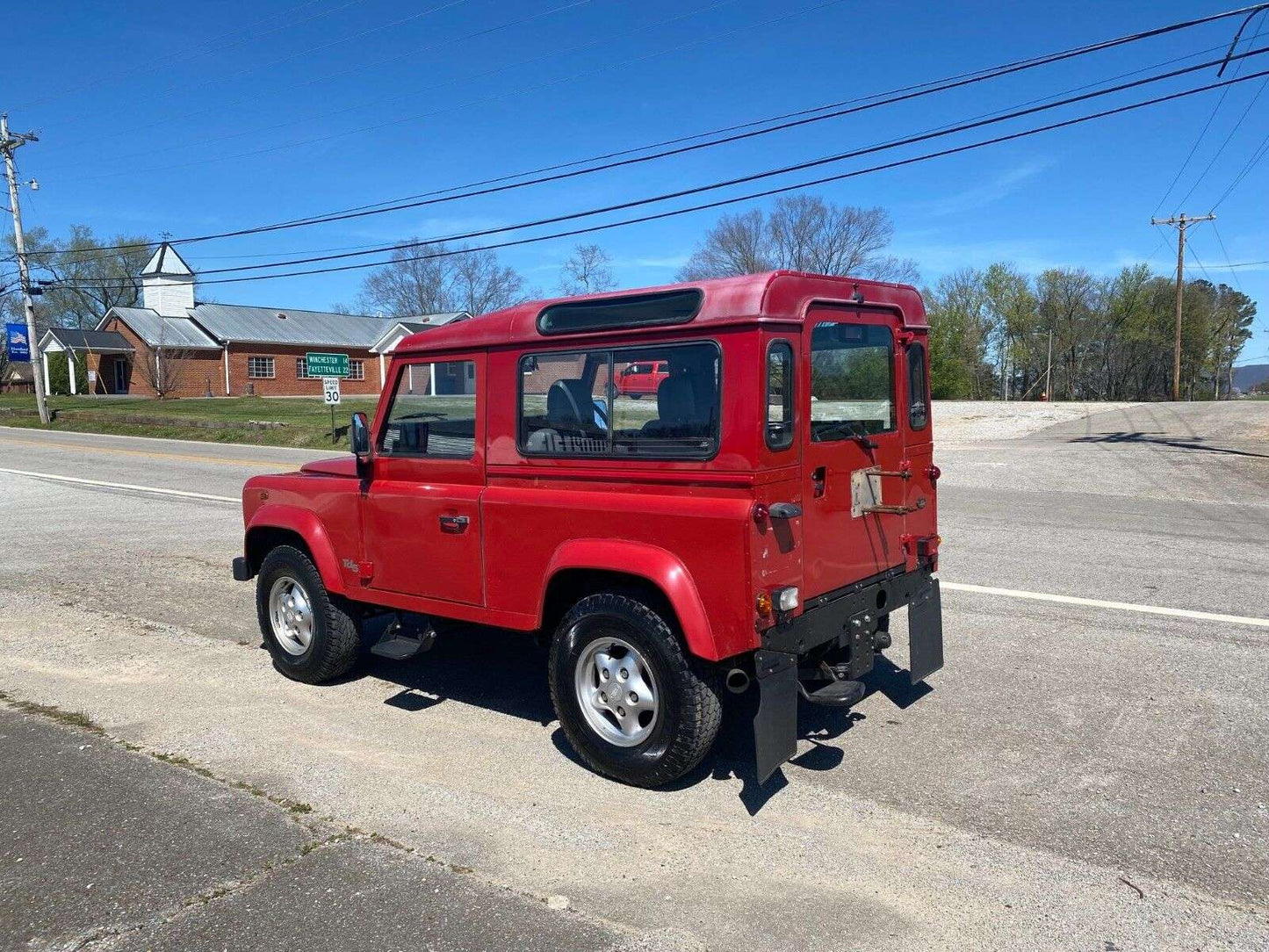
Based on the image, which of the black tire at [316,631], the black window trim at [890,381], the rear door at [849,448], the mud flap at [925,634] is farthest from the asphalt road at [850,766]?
the black window trim at [890,381]

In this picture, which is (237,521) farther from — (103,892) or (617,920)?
(617,920)

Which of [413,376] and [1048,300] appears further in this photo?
[1048,300]

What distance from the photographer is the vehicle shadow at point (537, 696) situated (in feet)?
15.2

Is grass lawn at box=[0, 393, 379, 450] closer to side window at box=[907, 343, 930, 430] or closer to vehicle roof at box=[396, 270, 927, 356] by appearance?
vehicle roof at box=[396, 270, 927, 356]

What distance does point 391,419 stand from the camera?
543cm

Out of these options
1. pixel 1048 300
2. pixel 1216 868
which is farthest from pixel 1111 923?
pixel 1048 300

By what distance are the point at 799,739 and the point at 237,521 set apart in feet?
32.7

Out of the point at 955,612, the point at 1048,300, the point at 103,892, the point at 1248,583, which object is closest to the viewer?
the point at 103,892

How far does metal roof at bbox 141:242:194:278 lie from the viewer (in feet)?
180

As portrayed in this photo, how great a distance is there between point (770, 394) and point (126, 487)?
16224 mm

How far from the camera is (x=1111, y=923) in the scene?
323 centimetres

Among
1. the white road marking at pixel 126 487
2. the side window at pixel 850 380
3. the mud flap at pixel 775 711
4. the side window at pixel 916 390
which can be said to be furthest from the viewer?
the white road marking at pixel 126 487

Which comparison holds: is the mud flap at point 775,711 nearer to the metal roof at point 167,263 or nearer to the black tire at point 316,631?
the black tire at point 316,631

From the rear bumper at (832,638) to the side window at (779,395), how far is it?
79 centimetres
